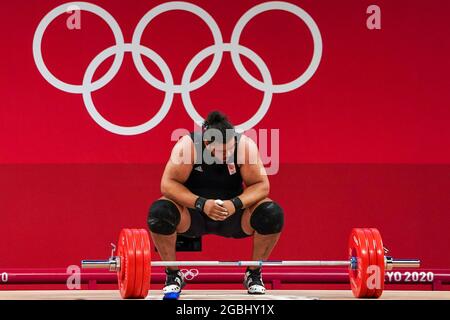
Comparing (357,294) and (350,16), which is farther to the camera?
(350,16)

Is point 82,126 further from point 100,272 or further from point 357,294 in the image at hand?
point 357,294

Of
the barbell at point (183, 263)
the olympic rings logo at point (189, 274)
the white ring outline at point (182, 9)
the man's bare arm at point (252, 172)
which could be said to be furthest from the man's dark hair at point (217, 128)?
the white ring outline at point (182, 9)

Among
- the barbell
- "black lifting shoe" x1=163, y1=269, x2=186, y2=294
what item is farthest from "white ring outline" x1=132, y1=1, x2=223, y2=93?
the barbell

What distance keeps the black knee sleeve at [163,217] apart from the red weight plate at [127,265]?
0.26 metres

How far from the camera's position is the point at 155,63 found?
6.57 meters

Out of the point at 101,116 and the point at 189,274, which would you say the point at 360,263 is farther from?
the point at 101,116

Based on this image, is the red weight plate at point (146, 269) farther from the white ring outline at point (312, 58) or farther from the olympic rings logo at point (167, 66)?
the white ring outline at point (312, 58)

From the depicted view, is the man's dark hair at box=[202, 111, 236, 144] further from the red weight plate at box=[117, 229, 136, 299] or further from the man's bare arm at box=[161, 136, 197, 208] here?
the red weight plate at box=[117, 229, 136, 299]

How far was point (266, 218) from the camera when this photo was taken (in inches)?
196

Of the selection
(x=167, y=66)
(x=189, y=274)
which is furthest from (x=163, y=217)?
(x=167, y=66)

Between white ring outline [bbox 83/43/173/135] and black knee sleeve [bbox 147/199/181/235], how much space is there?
65.8 inches
